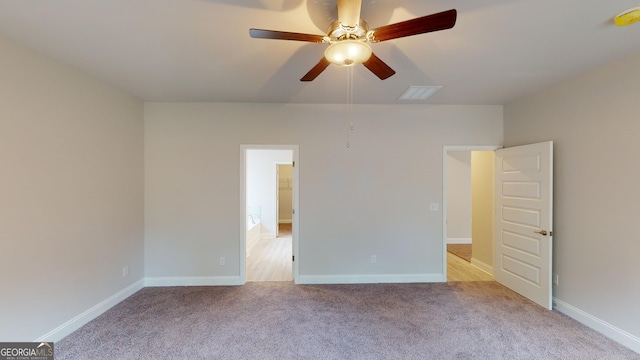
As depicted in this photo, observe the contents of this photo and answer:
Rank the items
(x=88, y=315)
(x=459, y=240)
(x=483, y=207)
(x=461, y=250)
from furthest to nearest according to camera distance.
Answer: (x=459, y=240)
(x=461, y=250)
(x=483, y=207)
(x=88, y=315)

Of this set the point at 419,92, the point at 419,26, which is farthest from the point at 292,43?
the point at 419,92

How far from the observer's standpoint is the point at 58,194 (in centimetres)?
237

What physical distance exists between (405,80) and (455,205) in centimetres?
467

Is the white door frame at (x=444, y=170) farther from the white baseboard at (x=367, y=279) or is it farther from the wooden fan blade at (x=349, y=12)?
the wooden fan blade at (x=349, y=12)

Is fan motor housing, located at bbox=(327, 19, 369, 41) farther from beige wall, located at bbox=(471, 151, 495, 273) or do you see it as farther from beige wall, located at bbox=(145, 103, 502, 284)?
beige wall, located at bbox=(471, 151, 495, 273)

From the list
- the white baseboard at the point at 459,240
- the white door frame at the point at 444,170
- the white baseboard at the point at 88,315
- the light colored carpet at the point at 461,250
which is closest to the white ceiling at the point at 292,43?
the white door frame at the point at 444,170

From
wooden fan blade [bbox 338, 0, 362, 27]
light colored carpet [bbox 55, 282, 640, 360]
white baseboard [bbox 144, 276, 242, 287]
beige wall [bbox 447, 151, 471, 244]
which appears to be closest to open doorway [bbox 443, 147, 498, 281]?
light colored carpet [bbox 55, 282, 640, 360]

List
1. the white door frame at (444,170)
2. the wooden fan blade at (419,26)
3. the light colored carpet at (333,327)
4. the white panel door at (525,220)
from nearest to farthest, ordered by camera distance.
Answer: the wooden fan blade at (419,26)
the light colored carpet at (333,327)
the white panel door at (525,220)
the white door frame at (444,170)

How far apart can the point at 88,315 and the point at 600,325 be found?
518 centimetres

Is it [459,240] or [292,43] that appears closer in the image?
[292,43]

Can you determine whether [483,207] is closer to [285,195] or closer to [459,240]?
[459,240]

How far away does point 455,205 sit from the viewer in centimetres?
640

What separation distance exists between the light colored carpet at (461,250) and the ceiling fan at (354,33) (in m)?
4.65

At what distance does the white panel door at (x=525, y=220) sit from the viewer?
9.62ft
